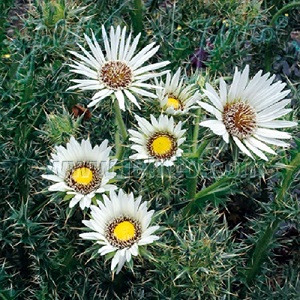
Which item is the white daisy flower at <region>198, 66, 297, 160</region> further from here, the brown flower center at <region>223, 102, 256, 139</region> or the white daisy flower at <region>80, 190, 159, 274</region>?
the white daisy flower at <region>80, 190, 159, 274</region>

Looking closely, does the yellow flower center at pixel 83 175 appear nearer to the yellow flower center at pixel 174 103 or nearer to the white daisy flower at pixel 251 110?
the yellow flower center at pixel 174 103

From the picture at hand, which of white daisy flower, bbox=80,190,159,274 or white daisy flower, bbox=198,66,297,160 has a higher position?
white daisy flower, bbox=198,66,297,160

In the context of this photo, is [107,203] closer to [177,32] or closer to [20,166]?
[20,166]

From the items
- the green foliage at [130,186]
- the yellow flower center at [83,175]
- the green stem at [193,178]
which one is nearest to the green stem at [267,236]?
the green foliage at [130,186]

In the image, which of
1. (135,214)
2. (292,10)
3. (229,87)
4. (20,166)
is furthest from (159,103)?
(292,10)

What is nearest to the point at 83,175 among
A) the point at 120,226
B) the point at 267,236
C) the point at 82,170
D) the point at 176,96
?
the point at 82,170

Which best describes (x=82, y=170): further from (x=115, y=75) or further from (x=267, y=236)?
(x=267, y=236)

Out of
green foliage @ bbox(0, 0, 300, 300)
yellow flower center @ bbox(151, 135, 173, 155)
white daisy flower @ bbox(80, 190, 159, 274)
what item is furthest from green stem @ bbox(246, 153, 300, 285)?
white daisy flower @ bbox(80, 190, 159, 274)
